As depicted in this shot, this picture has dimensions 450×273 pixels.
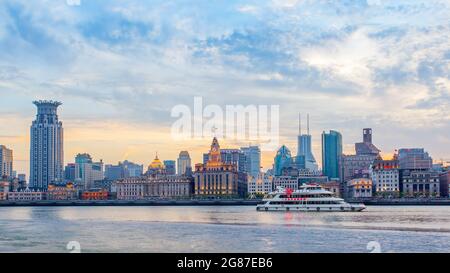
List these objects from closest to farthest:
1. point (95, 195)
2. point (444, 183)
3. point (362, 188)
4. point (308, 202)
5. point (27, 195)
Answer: point (308, 202)
point (362, 188)
point (444, 183)
point (27, 195)
point (95, 195)

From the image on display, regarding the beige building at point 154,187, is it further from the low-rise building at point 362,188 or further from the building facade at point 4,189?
the low-rise building at point 362,188

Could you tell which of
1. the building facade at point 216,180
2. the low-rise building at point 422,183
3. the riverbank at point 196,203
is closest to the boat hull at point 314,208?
the riverbank at point 196,203

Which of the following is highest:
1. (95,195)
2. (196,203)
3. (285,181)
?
(285,181)

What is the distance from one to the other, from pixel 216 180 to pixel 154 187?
27.3 feet

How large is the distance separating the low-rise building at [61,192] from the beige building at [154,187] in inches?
299

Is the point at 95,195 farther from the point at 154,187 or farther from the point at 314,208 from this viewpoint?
the point at 314,208

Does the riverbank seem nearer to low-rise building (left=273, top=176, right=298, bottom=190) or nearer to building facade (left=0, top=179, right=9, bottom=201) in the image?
building facade (left=0, top=179, right=9, bottom=201)

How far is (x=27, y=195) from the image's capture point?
8694 cm

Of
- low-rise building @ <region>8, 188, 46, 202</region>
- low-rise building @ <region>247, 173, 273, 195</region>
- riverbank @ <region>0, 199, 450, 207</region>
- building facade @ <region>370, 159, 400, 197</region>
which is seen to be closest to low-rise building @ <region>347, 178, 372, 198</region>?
building facade @ <region>370, 159, 400, 197</region>

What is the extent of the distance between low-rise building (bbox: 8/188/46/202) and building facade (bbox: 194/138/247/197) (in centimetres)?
2127

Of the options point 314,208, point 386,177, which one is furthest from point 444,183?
point 314,208

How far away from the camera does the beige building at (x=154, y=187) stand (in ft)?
275
